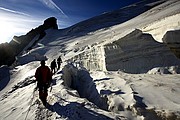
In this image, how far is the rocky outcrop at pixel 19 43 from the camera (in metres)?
49.7

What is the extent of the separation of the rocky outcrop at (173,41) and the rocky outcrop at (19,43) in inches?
1415

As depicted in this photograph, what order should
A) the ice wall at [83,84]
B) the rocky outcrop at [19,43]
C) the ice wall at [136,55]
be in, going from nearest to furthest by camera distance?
1. the ice wall at [83,84]
2. the ice wall at [136,55]
3. the rocky outcrop at [19,43]

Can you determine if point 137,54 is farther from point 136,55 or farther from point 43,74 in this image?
point 43,74

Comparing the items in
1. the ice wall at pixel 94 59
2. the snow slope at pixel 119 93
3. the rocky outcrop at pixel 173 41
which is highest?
the rocky outcrop at pixel 173 41

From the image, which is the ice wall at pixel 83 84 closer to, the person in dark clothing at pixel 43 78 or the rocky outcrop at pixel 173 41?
the person in dark clothing at pixel 43 78

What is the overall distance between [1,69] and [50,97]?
1893 centimetres

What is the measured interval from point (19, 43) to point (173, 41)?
4917 cm

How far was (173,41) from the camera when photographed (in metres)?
16.7

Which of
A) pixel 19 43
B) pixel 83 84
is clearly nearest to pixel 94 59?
pixel 83 84

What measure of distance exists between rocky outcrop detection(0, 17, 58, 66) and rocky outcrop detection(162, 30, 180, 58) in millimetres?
35953

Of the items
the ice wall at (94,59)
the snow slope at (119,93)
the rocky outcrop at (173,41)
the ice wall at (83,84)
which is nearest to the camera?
the snow slope at (119,93)

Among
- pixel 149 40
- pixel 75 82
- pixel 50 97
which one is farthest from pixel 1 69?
pixel 50 97

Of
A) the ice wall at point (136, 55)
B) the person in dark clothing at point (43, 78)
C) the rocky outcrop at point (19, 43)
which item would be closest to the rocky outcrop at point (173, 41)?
the ice wall at point (136, 55)

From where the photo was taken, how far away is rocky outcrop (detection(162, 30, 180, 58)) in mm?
16344
